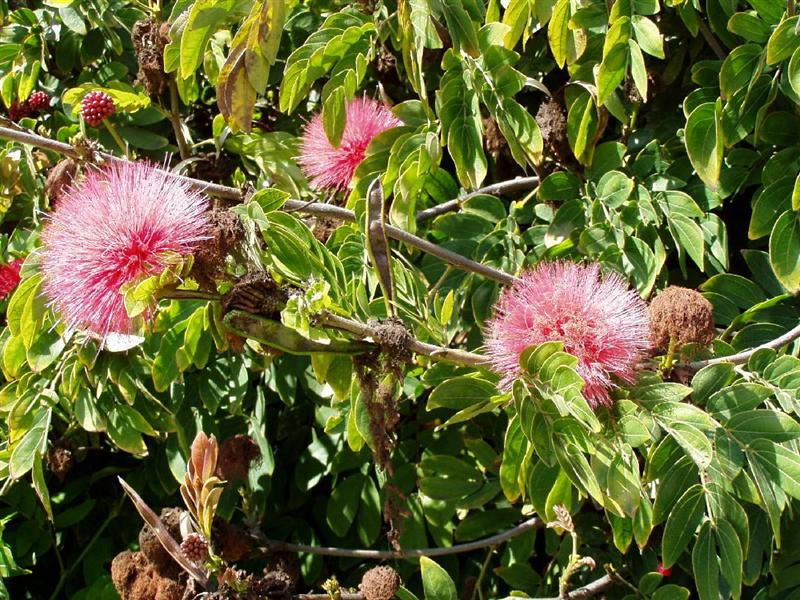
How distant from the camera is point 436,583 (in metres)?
1.67

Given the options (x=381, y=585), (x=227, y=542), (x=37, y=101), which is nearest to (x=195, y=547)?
(x=227, y=542)

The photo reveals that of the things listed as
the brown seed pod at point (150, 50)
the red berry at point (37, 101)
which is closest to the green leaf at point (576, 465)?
the brown seed pod at point (150, 50)

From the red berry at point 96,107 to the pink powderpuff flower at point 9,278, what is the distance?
36 cm

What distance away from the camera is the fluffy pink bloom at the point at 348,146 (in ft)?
6.51

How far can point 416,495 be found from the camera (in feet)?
7.07

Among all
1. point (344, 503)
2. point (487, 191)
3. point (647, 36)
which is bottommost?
point (344, 503)

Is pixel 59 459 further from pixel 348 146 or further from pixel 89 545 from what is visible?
pixel 348 146

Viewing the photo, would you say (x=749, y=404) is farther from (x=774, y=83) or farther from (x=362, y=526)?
(x=362, y=526)

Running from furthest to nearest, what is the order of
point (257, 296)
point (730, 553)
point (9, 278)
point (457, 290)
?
point (9, 278) → point (457, 290) → point (730, 553) → point (257, 296)

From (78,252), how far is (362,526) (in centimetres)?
114

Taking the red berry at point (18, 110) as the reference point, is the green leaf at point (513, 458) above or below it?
below

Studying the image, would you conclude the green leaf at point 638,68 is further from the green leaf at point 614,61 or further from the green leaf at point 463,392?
the green leaf at point 463,392

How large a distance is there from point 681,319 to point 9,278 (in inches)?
57.7

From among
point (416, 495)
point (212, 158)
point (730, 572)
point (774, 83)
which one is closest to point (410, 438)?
point (416, 495)
